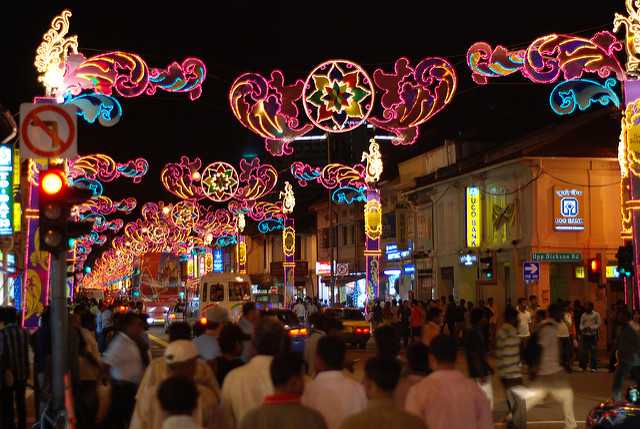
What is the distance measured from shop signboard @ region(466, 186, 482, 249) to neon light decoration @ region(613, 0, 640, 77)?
2145cm

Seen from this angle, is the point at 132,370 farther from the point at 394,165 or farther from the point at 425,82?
the point at 394,165

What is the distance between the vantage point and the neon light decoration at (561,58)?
23.6 meters

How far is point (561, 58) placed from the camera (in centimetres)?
2398

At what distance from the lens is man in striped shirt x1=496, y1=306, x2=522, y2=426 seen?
49.4 feet

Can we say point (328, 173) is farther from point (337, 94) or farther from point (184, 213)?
point (184, 213)

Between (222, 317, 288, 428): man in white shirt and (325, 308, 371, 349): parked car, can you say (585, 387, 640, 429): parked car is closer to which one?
(222, 317, 288, 428): man in white shirt

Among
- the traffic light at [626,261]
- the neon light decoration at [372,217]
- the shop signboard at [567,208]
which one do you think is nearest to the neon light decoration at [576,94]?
the traffic light at [626,261]

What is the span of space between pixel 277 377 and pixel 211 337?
4.95 m

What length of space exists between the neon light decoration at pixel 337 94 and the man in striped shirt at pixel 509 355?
970cm

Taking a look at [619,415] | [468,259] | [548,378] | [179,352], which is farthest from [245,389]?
[468,259]

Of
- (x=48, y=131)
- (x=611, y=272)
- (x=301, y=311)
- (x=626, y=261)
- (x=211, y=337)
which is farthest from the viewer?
(x=301, y=311)

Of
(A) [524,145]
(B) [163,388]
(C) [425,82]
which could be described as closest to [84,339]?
(B) [163,388]

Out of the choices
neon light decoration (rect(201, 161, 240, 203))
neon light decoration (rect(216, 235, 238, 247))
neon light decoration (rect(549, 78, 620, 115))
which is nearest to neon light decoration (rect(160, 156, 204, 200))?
neon light decoration (rect(201, 161, 240, 203))

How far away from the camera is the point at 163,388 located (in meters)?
6.61
